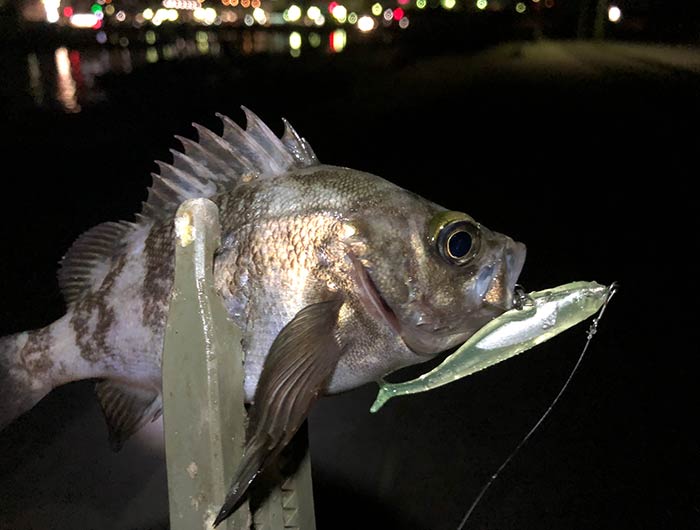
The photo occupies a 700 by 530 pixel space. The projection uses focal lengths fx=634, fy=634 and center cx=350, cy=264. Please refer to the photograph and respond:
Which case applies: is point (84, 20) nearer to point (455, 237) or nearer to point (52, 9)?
point (52, 9)

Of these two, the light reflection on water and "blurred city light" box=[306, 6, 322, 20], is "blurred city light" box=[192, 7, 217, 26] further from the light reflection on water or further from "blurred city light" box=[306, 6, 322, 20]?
the light reflection on water

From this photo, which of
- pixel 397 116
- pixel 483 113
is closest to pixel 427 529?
pixel 397 116

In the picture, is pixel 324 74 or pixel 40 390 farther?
pixel 324 74

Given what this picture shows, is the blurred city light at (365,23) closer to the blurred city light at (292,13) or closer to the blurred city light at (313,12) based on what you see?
the blurred city light at (313,12)

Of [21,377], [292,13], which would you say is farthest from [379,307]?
[292,13]

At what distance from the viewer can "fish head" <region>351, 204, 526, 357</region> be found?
58.7 inches

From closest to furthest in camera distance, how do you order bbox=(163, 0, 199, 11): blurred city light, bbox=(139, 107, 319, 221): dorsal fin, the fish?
the fish → bbox=(139, 107, 319, 221): dorsal fin → bbox=(163, 0, 199, 11): blurred city light

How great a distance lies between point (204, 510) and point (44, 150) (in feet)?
35.6

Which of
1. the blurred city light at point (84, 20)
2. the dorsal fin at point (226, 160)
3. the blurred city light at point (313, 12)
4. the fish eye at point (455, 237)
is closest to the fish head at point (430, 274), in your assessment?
the fish eye at point (455, 237)

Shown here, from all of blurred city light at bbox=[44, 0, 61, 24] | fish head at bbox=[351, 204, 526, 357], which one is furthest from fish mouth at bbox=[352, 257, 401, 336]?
blurred city light at bbox=[44, 0, 61, 24]

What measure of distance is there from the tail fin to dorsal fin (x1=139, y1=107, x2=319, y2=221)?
55 centimetres

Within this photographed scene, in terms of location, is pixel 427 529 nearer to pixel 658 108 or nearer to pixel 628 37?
pixel 658 108

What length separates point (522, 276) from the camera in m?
6.11

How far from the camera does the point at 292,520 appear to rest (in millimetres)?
1657
